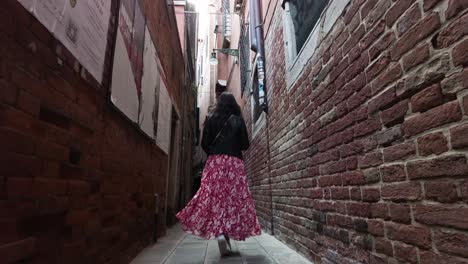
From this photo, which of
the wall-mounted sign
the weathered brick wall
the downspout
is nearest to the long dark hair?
the wall-mounted sign

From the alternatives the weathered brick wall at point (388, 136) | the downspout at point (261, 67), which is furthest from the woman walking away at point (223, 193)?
the downspout at point (261, 67)

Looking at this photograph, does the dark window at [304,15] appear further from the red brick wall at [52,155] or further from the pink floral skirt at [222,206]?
the red brick wall at [52,155]

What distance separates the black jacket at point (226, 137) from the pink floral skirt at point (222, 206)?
9 cm

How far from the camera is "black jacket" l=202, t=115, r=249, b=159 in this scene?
346 centimetres

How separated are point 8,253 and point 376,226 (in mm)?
1641

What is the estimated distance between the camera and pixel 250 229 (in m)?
3.26

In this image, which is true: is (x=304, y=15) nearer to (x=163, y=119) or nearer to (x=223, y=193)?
(x=223, y=193)

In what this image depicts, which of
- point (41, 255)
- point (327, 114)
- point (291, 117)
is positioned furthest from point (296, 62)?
point (41, 255)

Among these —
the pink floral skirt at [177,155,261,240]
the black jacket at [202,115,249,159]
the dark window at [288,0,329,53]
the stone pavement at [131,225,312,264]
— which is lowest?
the stone pavement at [131,225,312,264]

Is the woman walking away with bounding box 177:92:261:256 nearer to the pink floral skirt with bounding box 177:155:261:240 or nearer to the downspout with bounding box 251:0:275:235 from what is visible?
the pink floral skirt with bounding box 177:155:261:240

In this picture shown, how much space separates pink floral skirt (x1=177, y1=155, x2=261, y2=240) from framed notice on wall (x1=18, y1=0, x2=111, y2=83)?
5.74 feet

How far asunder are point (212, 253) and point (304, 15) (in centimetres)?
255

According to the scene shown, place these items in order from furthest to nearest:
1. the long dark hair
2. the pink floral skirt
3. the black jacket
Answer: the long dark hair → the black jacket → the pink floral skirt

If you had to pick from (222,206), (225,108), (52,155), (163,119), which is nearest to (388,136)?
(52,155)
